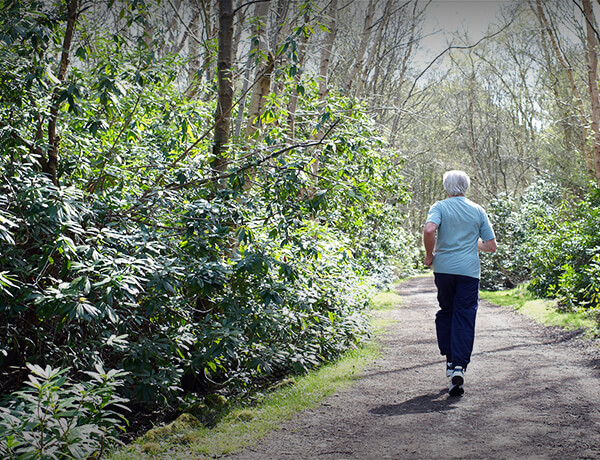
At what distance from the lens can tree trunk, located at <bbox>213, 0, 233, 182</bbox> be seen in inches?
253

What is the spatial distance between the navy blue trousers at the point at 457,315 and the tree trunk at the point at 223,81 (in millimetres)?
3025

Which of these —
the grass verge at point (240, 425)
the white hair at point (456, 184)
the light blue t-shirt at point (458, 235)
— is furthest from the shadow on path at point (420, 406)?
the white hair at point (456, 184)

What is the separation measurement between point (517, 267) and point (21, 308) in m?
18.5

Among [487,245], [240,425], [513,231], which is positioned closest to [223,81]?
[487,245]

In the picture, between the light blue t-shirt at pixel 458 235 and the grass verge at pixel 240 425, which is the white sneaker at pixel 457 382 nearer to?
the light blue t-shirt at pixel 458 235

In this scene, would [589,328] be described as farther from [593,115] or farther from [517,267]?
[517,267]

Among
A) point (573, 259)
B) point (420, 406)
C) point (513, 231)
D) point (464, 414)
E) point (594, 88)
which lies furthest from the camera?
point (513, 231)

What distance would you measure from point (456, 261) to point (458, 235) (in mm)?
270

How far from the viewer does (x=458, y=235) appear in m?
5.18

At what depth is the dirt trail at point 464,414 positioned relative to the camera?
3.52 meters

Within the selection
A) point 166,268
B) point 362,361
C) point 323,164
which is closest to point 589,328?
point 362,361

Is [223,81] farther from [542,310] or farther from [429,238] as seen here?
[542,310]

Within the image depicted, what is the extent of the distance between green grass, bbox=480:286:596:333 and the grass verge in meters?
4.55

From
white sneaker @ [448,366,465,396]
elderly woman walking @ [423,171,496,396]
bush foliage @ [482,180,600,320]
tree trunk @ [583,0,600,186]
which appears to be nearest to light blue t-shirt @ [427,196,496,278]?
elderly woman walking @ [423,171,496,396]
